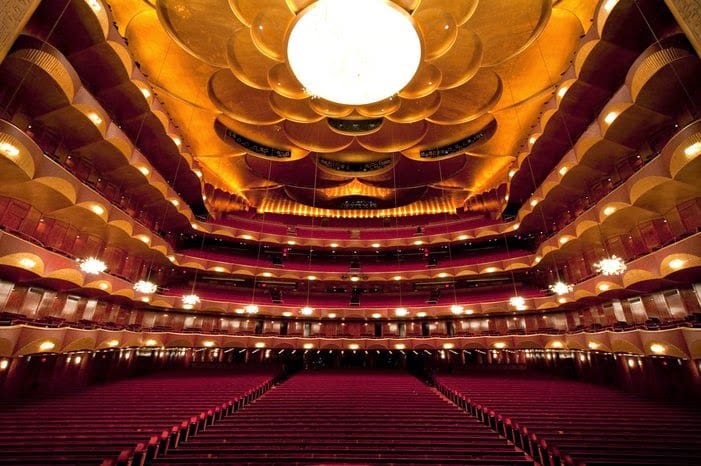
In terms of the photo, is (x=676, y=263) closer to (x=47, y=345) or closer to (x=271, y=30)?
(x=271, y=30)

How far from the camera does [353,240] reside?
922 inches

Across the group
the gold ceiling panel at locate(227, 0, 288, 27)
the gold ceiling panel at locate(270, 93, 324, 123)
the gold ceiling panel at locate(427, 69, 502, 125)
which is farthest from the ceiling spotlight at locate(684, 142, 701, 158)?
the gold ceiling panel at locate(270, 93, 324, 123)

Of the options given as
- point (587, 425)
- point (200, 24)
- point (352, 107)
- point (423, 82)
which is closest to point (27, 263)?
point (200, 24)

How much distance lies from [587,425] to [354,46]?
10.9m

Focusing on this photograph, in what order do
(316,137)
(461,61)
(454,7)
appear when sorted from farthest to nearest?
(316,137)
(461,61)
(454,7)

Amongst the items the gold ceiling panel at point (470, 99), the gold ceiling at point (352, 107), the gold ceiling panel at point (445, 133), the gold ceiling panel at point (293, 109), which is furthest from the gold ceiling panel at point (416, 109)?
the gold ceiling panel at point (293, 109)

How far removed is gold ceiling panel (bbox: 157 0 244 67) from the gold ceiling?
39mm

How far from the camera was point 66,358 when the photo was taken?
13.1 m

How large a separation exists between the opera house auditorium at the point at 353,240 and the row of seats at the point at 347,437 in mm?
72

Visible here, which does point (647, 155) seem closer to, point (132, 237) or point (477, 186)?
point (477, 186)

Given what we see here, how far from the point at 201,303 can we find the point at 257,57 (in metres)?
13.7

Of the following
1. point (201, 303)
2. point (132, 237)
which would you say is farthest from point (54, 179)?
point (201, 303)

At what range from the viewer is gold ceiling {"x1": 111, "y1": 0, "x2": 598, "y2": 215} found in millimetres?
11258

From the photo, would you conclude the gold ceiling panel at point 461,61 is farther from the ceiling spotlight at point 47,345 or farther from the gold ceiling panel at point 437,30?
the ceiling spotlight at point 47,345
